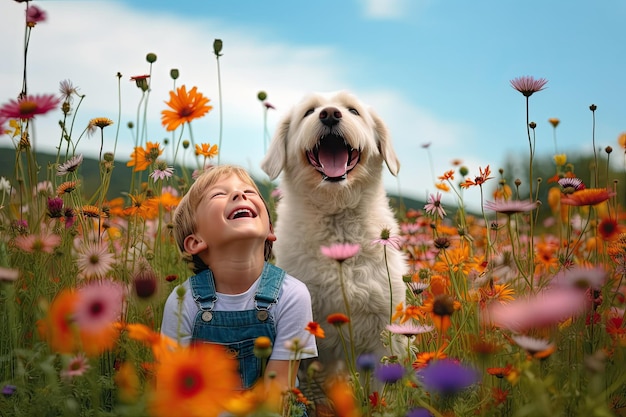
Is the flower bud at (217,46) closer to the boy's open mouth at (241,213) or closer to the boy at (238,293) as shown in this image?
the boy at (238,293)

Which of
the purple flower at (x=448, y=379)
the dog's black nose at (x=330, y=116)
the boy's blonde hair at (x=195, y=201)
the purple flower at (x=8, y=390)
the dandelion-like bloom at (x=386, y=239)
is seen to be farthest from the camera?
the dog's black nose at (x=330, y=116)

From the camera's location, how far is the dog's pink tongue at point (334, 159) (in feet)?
11.0

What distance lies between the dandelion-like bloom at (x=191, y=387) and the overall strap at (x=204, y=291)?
1.22 metres

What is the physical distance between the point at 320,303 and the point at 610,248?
1.53m

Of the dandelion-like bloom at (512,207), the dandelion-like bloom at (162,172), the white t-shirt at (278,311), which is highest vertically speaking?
the dandelion-like bloom at (162,172)

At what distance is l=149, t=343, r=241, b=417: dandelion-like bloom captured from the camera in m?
1.54

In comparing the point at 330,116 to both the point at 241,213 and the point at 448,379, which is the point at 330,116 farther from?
the point at 448,379

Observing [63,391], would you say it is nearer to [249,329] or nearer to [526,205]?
[249,329]

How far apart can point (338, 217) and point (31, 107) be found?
1582 mm

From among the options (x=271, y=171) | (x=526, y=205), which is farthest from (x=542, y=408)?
(x=271, y=171)

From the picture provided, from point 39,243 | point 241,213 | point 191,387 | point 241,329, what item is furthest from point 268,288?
point 191,387

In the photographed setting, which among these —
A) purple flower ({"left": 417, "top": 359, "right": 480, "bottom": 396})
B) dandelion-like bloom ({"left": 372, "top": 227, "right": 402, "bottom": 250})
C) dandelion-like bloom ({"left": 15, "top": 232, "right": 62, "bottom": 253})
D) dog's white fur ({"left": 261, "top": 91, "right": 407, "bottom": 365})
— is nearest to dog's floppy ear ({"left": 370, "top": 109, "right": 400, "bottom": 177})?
dog's white fur ({"left": 261, "top": 91, "right": 407, "bottom": 365})

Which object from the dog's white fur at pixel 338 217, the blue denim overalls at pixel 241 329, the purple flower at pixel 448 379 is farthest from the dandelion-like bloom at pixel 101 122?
the purple flower at pixel 448 379

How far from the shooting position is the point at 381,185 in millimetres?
3568
